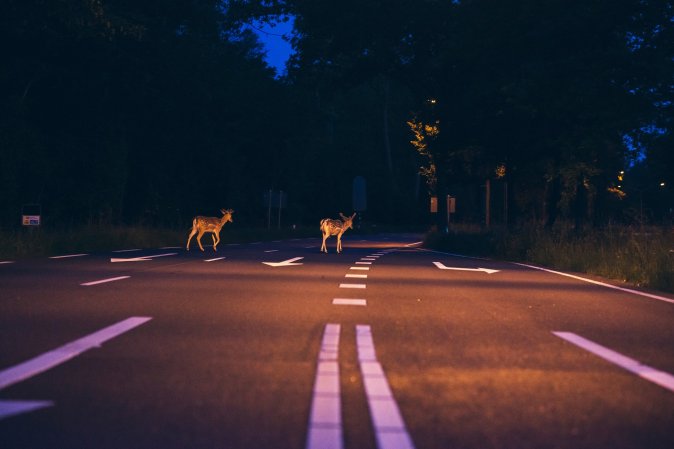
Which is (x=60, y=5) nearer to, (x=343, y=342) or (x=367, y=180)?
(x=343, y=342)

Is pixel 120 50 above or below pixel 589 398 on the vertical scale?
above

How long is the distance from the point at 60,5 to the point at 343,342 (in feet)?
72.6

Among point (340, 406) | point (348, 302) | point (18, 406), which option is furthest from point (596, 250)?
point (18, 406)

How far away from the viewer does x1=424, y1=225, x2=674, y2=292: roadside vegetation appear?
16656mm

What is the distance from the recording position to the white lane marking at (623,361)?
20.0 feet

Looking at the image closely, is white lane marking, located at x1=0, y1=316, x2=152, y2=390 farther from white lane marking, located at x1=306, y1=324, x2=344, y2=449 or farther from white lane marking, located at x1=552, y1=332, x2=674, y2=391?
white lane marking, located at x1=552, y1=332, x2=674, y2=391

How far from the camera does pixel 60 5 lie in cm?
2614

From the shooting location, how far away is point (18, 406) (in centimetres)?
498

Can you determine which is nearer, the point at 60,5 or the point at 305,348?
the point at 305,348

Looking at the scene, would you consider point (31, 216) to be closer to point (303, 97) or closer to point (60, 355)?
point (60, 355)

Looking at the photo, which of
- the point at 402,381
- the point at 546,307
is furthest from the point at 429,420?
the point at 546,307

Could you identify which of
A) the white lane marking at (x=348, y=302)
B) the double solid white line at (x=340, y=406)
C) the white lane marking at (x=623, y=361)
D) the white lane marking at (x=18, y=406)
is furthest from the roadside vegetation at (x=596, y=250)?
the white lane marking at (x=18, y=406)

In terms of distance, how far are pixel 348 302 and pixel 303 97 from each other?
5515 centimetres

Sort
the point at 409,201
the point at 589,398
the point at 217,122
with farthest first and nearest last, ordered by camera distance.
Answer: the point at 409,201 → the point at 217,122 → the point at 589,398
